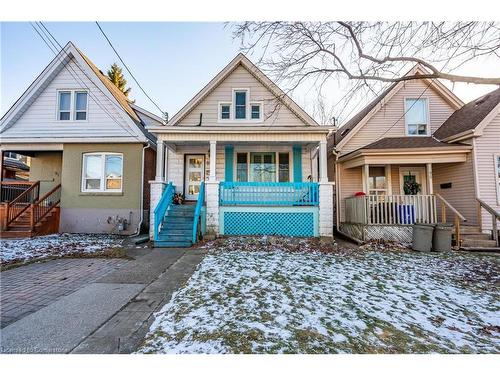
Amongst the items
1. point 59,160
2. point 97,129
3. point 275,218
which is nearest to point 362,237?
point 275,218

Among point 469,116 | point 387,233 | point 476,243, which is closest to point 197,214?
point 387,233

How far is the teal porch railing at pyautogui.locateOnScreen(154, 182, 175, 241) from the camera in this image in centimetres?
805

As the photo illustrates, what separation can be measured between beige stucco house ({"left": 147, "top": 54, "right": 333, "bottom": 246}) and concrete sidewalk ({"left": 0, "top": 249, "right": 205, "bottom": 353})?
343cm

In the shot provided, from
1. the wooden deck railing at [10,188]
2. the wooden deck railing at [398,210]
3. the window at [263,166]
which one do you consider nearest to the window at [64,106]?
the wooden deck railing at [10,188]

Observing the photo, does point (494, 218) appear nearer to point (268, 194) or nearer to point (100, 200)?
point (268, 194)

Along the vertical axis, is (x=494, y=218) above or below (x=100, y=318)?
above

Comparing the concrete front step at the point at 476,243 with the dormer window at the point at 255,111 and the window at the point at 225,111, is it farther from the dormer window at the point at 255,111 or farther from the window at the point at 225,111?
the window at the point at 225,111

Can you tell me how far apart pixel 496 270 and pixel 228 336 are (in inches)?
277

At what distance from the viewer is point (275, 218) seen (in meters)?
9.28

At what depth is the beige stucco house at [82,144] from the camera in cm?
1075

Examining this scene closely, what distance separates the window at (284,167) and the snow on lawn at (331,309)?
543cm

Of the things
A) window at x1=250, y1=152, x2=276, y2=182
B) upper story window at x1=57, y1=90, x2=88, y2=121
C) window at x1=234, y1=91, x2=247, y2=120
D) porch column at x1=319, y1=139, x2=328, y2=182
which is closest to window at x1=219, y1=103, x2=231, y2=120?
window at x1=234, y1=91, x2=247, y2=120

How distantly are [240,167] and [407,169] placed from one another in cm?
785

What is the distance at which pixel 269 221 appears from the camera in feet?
30.4
